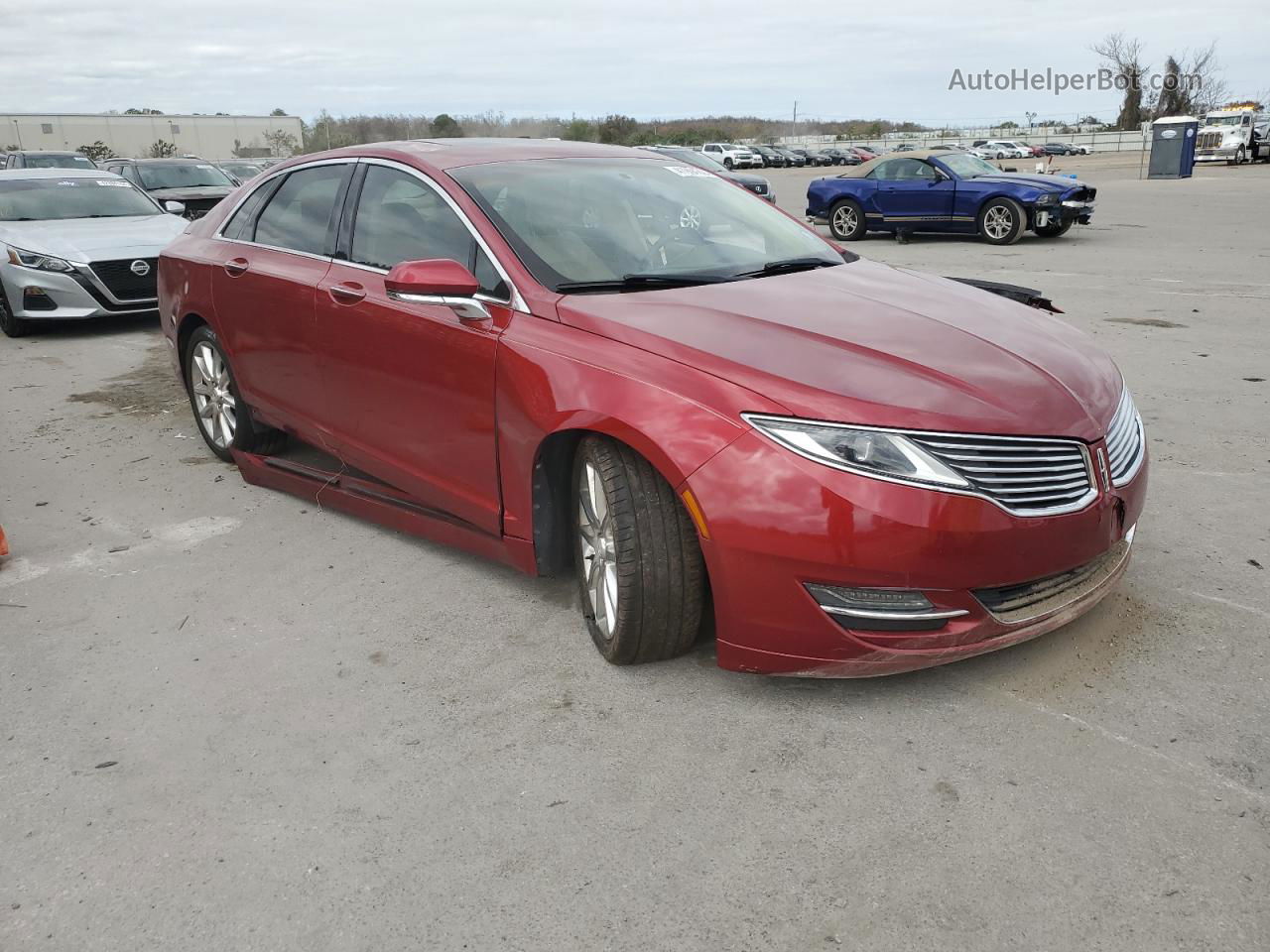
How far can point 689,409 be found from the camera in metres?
3.01

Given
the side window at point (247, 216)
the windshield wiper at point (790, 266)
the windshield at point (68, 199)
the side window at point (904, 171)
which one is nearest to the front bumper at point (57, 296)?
the windshield at point (68, 199)

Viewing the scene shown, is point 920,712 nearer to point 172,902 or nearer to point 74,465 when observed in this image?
point 172,902

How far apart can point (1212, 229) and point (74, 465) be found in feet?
54.1

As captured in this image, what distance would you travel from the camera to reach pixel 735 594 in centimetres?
301

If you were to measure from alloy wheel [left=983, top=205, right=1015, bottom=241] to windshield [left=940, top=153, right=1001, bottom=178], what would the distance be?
0.77 meters

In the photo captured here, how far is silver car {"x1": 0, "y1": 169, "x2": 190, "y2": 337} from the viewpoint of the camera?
32.7ft

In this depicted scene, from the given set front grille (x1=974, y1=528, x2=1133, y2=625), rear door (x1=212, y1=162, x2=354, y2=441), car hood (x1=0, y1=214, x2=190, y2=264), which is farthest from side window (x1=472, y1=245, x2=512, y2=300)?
car hood (x1=0, y1=214, x2=190, y2=264)

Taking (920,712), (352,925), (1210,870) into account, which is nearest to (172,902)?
(352,925)

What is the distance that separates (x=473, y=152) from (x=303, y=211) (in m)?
1.00

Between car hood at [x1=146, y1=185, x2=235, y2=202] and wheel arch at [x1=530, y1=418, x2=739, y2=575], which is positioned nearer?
wheel arch at [x1=530, y1=418, x2=739, y2=575]

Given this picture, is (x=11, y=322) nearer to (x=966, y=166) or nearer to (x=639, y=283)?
(x=639, y=283)

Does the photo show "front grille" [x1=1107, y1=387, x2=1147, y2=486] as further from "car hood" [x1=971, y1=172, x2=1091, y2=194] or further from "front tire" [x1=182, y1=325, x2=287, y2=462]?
"car hood" [x1=971, y1=172, x2=1091, y2=194]

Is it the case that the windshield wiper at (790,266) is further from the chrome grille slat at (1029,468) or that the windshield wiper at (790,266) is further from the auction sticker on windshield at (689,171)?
the chrome grille slat at (1029,468)

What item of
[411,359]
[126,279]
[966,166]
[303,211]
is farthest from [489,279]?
[966,166]
